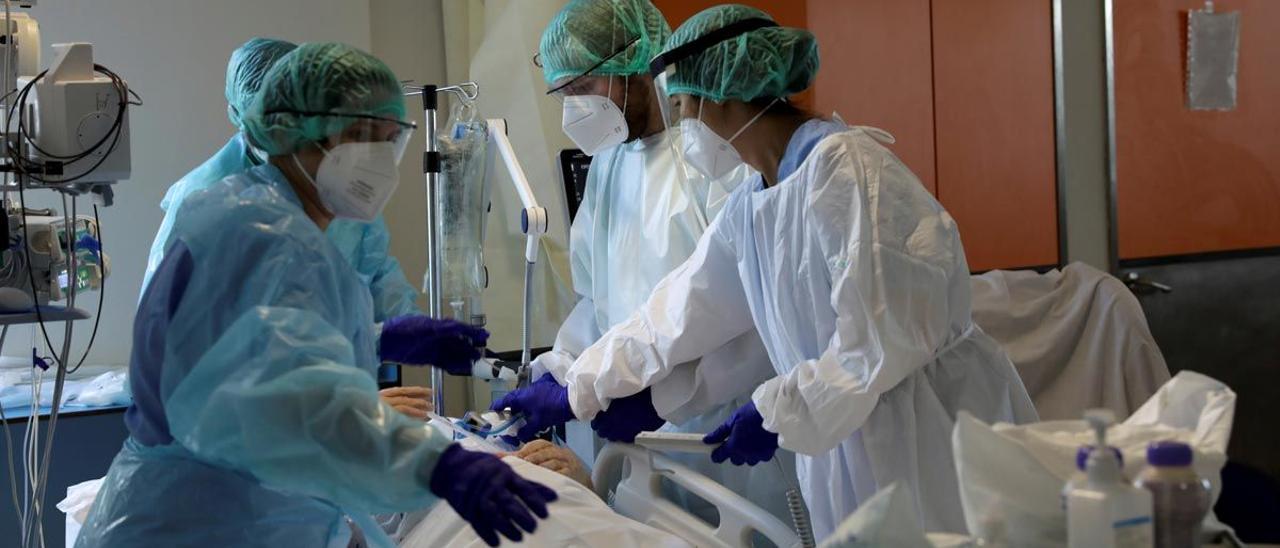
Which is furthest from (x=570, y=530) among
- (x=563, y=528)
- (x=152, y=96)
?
(x=152, y=96)

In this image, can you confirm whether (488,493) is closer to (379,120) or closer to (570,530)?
(379,120)

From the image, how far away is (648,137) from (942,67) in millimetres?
2041

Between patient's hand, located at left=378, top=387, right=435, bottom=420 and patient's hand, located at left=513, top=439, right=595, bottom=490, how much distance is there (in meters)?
0.23

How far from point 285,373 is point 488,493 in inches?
10.8

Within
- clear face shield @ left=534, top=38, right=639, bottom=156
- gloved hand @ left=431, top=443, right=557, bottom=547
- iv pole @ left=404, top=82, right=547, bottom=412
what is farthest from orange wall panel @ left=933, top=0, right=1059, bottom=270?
gloved hand @ left=431, top=443, right=557, bottom=547

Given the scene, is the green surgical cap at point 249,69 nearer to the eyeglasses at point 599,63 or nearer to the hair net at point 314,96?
the eyeglasses at point 599,63

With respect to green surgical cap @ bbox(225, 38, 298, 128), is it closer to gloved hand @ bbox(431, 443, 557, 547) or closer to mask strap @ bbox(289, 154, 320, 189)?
mask strap @ bbox(289, 154, 320, 189)

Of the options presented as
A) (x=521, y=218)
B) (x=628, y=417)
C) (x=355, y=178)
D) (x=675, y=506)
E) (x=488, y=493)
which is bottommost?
(x=675, y=506)

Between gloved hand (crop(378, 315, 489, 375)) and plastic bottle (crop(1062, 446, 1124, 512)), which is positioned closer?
plastic bottle (crop(1062, 446, 1124, 512))

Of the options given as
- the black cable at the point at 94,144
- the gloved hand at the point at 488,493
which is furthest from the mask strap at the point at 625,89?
the gloved hand at the point at 488,493

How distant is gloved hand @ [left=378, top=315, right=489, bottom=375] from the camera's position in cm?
220

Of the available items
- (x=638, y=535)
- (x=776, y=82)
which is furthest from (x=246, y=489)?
(x=776, y=82)

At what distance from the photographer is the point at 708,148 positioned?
224 cm

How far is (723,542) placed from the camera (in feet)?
6.88
